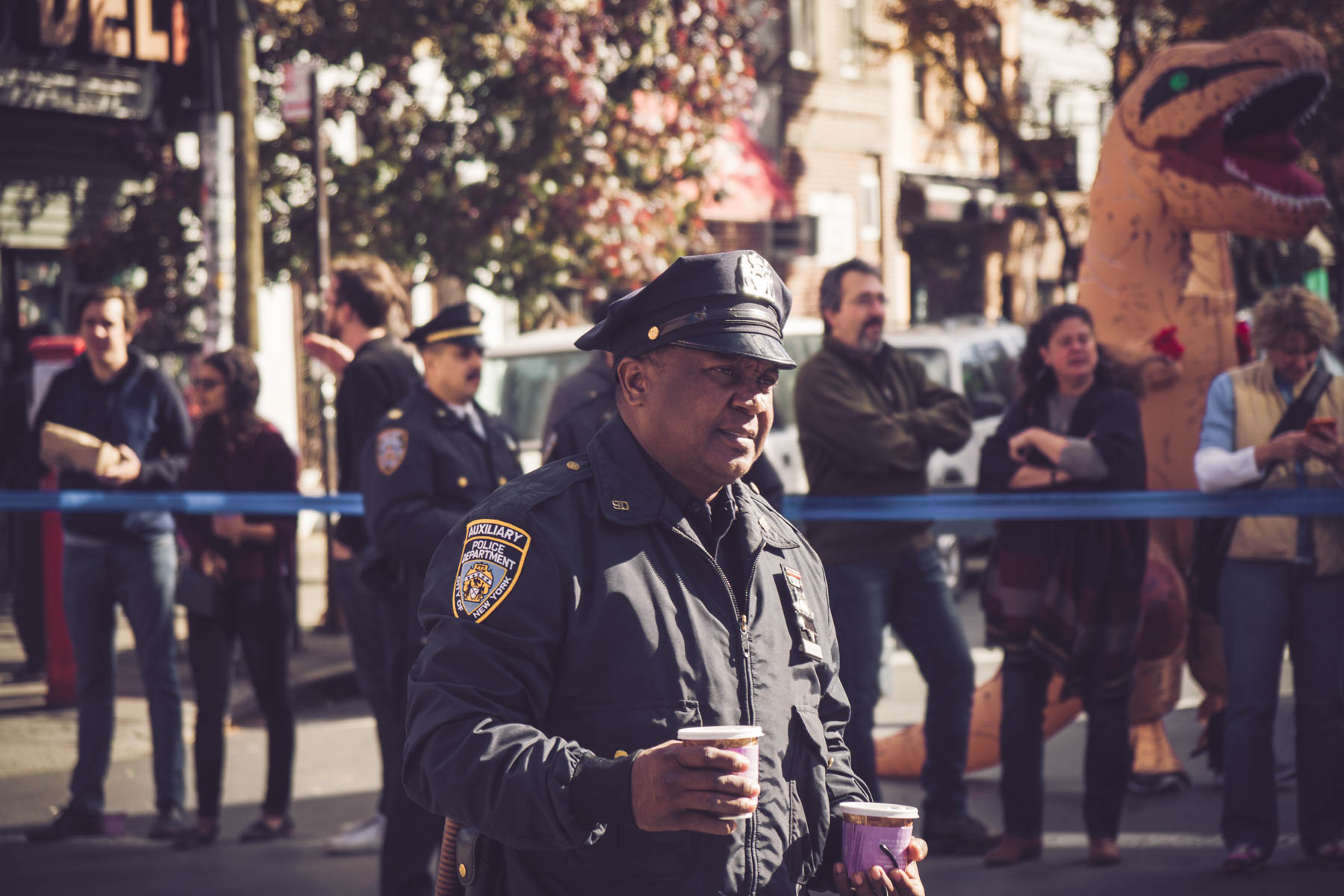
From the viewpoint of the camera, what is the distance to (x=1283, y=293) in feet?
18.6

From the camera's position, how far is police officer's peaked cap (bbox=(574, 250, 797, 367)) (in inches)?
100

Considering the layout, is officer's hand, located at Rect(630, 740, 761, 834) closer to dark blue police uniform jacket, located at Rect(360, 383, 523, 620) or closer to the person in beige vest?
dark blue police uniform jacket, located at Rect(360, 383, 523, 620)

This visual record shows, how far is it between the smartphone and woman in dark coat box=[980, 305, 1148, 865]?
1.97ft

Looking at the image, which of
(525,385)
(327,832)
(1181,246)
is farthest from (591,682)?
(525,385)

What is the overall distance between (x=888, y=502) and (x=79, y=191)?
9.27 metres

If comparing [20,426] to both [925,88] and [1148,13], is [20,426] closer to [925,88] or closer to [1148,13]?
[1148,13]

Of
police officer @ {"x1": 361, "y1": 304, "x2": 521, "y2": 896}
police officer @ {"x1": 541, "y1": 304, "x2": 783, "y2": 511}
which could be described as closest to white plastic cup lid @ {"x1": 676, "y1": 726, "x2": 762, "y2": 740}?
police officer @ {"x1": 361, "y1": 304, "x2": 521, "y2": 896}

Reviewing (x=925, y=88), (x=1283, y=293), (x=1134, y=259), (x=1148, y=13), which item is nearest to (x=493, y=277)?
(x=1134, y=259)

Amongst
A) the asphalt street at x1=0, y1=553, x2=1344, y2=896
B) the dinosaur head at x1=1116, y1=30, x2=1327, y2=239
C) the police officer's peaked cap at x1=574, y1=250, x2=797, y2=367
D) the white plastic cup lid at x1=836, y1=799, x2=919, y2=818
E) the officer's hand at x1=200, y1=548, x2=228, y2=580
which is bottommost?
the asphalt street at x1=0, y1=553, x2=1344, y2=896

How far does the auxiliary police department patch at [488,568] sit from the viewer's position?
95.1 inches

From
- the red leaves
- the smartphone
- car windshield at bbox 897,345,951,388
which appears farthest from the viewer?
car windshield at bbox 897,345,951,388

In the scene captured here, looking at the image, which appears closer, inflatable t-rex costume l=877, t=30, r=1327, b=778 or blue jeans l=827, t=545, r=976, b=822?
blue jeans l=827, t=545, r=976, b=822

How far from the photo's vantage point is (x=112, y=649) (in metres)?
6.61

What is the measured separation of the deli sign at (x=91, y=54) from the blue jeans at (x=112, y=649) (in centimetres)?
619
